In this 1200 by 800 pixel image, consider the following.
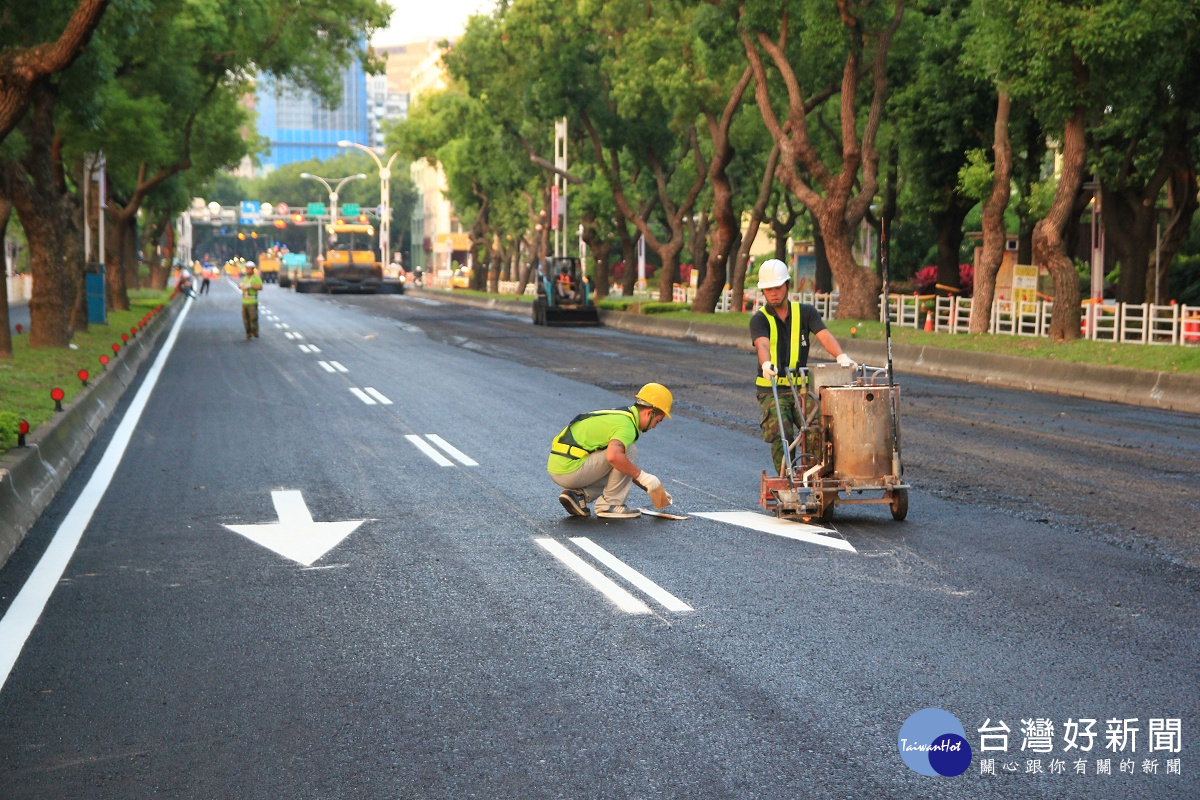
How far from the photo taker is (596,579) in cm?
782

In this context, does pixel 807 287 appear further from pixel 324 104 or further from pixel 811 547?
pixel 811 547

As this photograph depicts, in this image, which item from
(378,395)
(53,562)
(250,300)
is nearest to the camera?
(53,562)

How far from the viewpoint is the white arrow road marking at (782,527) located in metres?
8.91

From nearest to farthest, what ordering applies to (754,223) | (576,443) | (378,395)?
(576,443), (378,395), (754,223)

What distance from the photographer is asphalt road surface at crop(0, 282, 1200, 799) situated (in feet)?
16.0

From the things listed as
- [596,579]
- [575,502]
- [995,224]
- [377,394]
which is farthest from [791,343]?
[995,224]

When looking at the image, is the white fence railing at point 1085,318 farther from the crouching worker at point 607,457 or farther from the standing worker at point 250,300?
the standing worker at point 250,300

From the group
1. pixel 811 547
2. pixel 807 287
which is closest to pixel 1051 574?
pixel 811 547

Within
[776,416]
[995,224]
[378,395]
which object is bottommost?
[378,395]

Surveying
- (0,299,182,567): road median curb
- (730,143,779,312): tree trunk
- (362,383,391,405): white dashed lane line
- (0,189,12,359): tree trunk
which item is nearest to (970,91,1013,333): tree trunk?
(730,143,779,312): tree trunk

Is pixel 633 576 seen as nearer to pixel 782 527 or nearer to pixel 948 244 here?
pixel 782 527

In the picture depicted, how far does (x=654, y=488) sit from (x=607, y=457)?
38 cm

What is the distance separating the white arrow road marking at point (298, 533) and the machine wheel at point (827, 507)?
3.15m

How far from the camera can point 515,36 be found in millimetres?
44094
